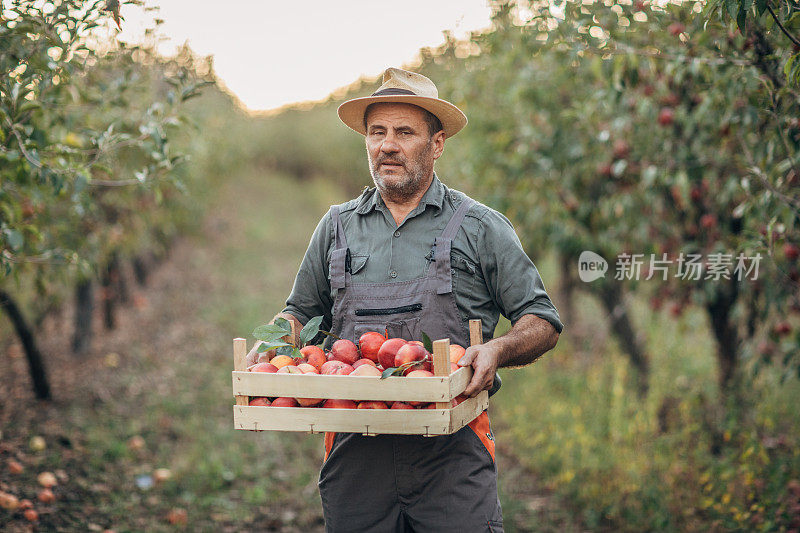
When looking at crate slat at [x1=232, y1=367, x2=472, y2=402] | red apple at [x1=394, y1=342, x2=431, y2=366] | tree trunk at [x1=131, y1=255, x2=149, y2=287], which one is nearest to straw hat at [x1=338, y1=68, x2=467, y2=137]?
red apple at [x1=394, y1=342, x2=431, y2=366]

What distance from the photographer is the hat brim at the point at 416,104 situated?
9.01 ft

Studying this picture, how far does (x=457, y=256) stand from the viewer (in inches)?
107

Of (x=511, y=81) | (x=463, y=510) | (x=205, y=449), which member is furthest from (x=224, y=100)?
(x=463, y=510)

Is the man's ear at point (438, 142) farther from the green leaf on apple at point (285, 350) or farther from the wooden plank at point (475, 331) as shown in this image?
the green leaf on apple at point (285, 350)

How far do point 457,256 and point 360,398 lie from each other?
0.74 meters

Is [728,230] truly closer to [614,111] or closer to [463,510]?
[614,111]

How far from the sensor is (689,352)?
7.99 meters

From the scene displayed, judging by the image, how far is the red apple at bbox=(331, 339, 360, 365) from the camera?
2523 mm

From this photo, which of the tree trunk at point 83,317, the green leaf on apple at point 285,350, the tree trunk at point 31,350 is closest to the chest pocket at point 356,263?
the green leaf on apple at point 285,350

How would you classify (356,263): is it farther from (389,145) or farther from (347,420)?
(347,420)

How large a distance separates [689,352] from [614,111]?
3681 millimetres

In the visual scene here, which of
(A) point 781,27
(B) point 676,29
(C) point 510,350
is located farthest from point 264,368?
(B) point 676,29

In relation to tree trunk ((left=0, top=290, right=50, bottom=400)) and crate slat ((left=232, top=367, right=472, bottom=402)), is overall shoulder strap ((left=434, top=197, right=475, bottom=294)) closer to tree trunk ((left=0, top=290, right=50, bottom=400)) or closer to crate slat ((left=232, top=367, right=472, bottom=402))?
crate slat ((left=232, top=367, right=472, bottom=402))

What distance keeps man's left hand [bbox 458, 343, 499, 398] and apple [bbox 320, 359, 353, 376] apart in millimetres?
379
